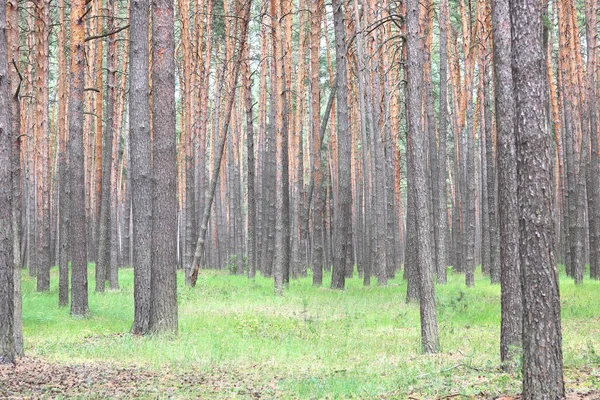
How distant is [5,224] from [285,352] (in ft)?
13.5

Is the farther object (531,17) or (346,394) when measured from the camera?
(346,394)

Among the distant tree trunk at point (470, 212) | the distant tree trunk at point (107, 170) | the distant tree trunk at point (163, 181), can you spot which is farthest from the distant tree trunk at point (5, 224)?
the distant tree trunk at point (470, 212)

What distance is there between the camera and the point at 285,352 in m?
8.83

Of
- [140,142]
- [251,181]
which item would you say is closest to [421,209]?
[140,142]

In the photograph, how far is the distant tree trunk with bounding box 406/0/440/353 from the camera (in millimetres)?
8359

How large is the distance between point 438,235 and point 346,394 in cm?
1182

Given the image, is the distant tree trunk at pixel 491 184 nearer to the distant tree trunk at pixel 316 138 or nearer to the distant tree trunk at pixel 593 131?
the distant tree trunk at pixel 593 131

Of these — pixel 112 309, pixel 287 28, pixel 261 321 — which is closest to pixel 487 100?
pixel 287 28

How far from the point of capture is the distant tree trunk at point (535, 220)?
4973 millimetres

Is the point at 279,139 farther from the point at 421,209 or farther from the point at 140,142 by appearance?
the point at 421,209

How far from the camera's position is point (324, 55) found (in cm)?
3253

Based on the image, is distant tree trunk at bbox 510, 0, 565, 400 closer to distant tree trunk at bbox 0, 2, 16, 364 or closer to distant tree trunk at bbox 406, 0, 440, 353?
distant tree trunk at bbox 406, 0, 440, 353

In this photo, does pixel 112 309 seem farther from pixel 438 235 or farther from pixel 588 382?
pixel 588 382

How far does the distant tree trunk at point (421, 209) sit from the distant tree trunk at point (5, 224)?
17.4 feet
